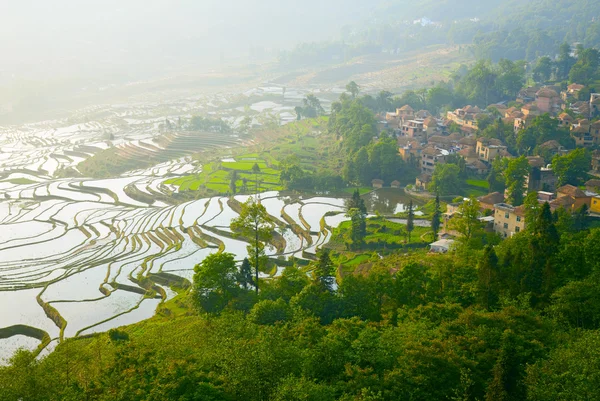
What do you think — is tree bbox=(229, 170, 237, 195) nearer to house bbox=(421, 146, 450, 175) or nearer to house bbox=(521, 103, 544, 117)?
house bbox=(421, 146, 450, 175)

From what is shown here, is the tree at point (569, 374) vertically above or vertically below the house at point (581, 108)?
above

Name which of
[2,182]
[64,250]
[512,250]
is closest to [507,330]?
[512,250]

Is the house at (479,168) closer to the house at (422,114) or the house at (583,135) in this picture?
the house at (583,135)

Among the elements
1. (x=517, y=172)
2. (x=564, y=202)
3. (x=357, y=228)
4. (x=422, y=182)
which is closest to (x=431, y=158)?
(x=422, y=182)

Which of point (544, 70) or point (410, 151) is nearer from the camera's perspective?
point (410, 151)

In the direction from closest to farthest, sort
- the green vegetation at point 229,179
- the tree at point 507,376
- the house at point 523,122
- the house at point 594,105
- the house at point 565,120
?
1. the tree at point 507,376
2. the green vegetation at point 229,179
3. the house at point 565,120
4. the house at point 523,122
5. the house at point 594,105

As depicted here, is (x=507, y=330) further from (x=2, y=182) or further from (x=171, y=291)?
(x=2, y=182)

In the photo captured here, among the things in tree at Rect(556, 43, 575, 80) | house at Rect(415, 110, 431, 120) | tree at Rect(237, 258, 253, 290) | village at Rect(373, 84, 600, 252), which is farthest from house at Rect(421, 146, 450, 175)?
tree at Rect(237, 258, 253, 290)

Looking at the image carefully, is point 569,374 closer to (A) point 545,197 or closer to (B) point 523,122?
(A) point 545,197

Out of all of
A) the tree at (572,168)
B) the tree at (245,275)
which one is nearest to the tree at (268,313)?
the tree at (245,275)
